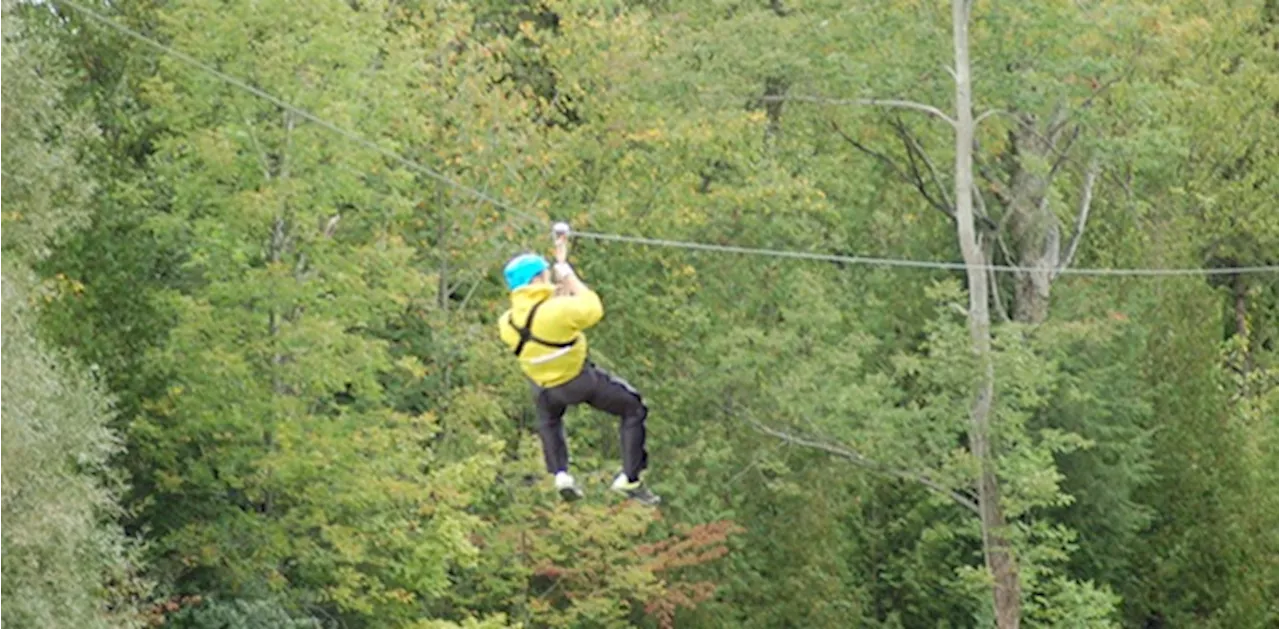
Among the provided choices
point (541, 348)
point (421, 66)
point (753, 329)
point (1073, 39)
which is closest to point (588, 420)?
point (753, 329)

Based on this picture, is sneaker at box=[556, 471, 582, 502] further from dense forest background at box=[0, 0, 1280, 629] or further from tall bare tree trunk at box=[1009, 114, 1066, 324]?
tall bare tree trunk at box=[1009, 114, 1066, 324]

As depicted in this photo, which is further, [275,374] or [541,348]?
[275,374]

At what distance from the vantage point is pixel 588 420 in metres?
36.1

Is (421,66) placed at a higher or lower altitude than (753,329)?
higher

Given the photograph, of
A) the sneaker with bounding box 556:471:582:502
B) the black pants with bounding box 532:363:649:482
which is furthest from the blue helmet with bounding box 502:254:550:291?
the sneaker with bounding box 556:471:582:502

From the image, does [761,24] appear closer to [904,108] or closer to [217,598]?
[904,108]

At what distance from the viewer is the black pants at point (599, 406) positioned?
1556cm

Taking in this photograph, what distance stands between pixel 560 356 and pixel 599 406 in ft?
2.07

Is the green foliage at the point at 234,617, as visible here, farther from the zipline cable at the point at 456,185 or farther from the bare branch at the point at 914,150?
the bare branch at the point at 914,150

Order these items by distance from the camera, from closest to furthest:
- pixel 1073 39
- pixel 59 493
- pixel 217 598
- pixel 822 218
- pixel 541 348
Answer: pixel 541 348
pixel 59 493
pixel 217 598
pixel 1073 39
pixel 822 218

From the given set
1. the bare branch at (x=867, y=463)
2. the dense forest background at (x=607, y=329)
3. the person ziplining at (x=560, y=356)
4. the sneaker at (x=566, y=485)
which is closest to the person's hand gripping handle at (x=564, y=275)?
the person ziplining at (x=560, y=356)

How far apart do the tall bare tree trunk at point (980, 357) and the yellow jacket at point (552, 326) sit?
1791 cm

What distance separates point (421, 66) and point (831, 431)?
7.43 meters

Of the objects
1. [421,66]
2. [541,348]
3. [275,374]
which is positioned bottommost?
[275,374]
